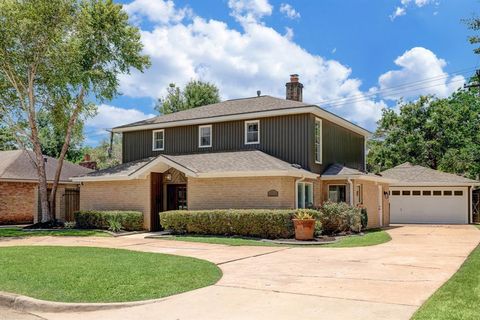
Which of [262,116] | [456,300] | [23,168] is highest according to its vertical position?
[262,116]

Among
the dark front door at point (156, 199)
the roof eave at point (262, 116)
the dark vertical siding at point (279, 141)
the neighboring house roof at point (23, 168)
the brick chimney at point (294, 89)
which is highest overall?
the brick chimney at point (294, 89)

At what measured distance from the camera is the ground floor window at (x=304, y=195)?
67.3ft

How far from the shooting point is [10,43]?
857 inches

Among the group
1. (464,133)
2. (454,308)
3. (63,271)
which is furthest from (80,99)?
(464,133)

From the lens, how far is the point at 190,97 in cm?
4881

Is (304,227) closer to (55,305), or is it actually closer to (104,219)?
(104,219)

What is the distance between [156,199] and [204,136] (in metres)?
4.31

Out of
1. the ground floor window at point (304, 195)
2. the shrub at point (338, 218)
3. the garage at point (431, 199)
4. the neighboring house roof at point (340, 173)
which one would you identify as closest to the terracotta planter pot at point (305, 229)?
the shrub at point (338, 218)

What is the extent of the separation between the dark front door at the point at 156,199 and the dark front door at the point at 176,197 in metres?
0.45

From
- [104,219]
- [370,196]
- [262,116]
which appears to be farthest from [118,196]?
[370,196]

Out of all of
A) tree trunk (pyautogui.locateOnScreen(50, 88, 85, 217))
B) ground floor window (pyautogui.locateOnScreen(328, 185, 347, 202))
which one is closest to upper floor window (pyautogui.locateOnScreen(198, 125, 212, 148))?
ground floor window (pyautogui.locateOnScreen(328, 185, 347, 202))

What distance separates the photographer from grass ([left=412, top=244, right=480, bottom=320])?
6336 mm

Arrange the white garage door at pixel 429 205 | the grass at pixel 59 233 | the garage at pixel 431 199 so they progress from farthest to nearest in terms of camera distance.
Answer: the white garage door at pixel 429 205 → the garage at pixel 431 199 → the grass at pixel 59 233

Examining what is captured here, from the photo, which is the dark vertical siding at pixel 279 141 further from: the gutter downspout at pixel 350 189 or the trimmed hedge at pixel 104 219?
the trimmed hedge at pixel 104 219
